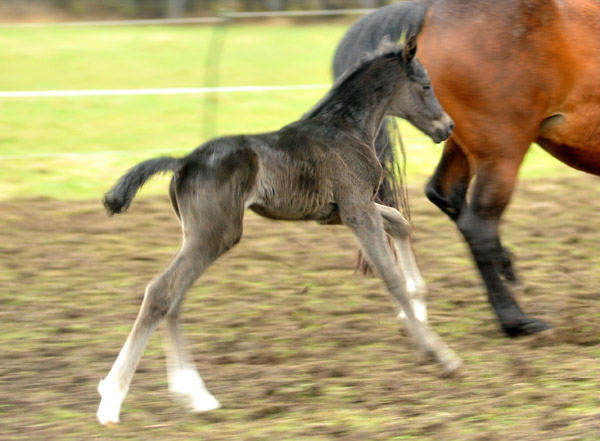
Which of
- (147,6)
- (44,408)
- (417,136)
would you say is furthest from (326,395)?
(147,6)

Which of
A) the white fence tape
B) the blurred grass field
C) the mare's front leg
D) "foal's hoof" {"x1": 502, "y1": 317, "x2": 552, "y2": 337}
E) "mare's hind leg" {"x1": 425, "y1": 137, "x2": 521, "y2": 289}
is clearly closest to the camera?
the mare's front leg

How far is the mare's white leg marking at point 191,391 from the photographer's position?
12.7ft

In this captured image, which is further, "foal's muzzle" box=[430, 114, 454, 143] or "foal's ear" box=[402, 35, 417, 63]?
"foal's muzzle" box=[430, 114, 454, 143]

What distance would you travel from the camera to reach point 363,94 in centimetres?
425

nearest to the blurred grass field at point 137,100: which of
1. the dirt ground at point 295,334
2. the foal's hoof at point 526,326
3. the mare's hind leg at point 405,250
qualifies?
the dirt ground at point 295,334

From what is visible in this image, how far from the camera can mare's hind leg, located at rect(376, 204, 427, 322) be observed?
4.43m

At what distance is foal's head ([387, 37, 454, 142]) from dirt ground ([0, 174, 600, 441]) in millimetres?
1183

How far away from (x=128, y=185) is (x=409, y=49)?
4.96 ft

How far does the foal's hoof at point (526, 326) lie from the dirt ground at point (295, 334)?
8 cm

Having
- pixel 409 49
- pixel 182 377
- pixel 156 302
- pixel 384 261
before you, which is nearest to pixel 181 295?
pixel 156 302

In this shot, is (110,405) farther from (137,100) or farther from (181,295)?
(137,100)

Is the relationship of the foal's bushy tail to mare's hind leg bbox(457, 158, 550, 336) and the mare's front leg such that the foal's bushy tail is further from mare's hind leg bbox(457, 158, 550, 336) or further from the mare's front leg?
mare's hind leg bbox(457, 158, 550, 336)

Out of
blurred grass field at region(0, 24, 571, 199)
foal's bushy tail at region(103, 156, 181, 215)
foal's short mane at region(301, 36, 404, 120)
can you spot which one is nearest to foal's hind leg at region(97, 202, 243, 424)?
foal's bushy tail at region(103, 156, 181, 215)

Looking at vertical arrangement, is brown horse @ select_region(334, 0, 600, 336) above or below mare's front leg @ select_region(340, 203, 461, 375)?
above
